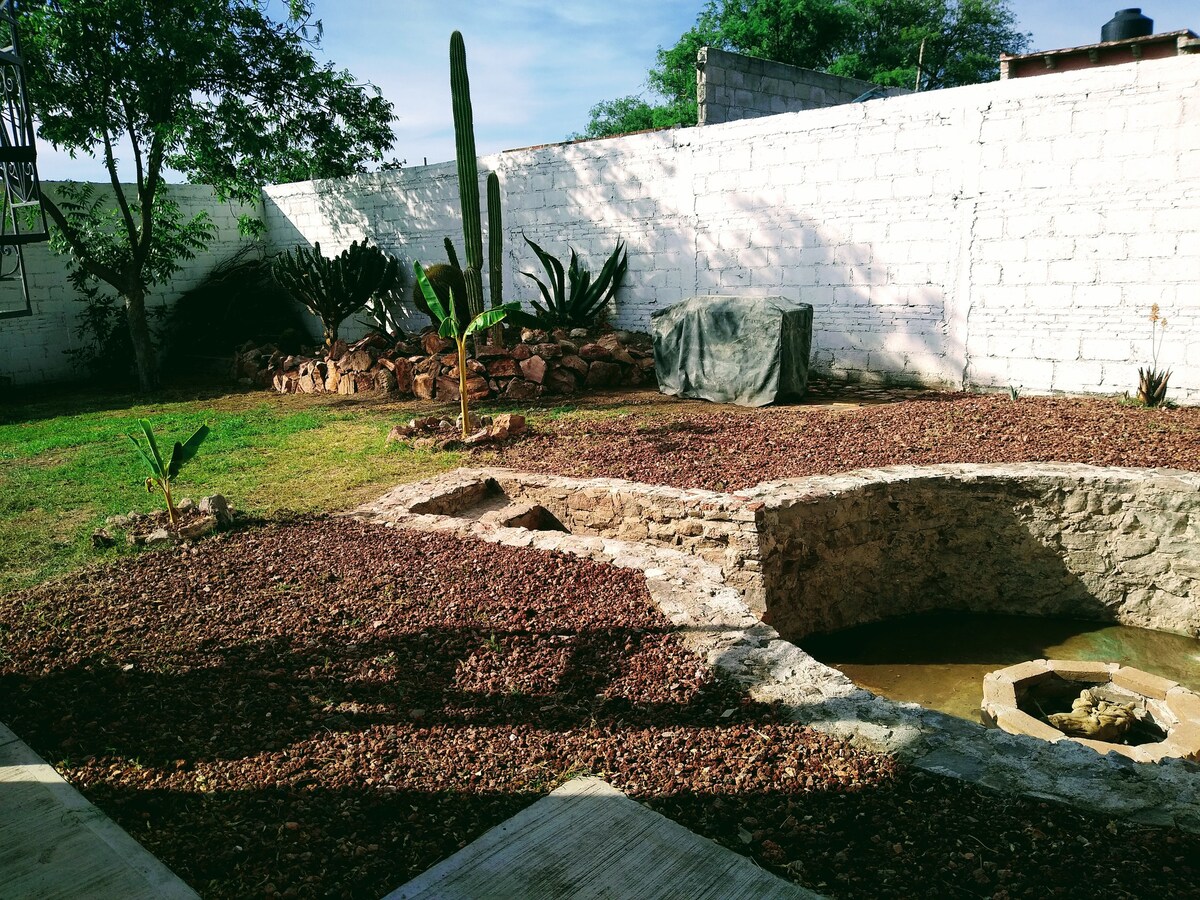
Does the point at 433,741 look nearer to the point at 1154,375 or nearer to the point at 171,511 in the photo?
the point at 171,511

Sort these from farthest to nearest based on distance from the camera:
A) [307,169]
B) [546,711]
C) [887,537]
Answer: [307,169]
[887,537]
[546,711]

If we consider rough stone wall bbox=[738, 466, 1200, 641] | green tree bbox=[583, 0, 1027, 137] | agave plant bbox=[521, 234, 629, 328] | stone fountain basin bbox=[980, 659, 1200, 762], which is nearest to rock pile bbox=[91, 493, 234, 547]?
rough stone wall bbox=[738, 466, 1200, 641]

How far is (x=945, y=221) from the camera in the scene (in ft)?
26.6

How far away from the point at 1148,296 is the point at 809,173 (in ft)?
11.3

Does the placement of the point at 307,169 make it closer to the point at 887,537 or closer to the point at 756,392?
the point at 756,392

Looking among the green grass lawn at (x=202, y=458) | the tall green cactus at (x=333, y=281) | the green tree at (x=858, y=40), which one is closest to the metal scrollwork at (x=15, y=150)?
the green grass lawn at (x=202, y=458)

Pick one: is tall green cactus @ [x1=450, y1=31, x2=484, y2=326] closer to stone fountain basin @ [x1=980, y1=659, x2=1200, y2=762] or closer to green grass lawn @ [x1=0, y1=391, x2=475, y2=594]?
green grass lawn @ [x1=0, y1=391, x2=475, y2=594]

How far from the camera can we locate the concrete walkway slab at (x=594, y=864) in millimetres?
Result: 2102

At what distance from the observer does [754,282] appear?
9.62 meters

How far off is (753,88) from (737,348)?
590 centimetres

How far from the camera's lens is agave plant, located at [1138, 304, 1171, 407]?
702 centimetres

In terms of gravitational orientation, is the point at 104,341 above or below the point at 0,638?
above

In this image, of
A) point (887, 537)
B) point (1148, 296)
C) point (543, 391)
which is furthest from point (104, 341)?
point (1148, 296)

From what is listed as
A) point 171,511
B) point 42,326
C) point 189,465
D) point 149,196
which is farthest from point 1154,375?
point 42,326
